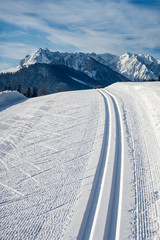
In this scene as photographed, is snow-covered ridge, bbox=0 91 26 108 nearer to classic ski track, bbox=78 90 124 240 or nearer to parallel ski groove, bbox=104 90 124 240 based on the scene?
classic ski track, bbox=78 90 124 240

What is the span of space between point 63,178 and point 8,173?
164 centimetres

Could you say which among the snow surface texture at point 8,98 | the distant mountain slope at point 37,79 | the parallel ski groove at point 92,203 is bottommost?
the parallel ski groove at point 92,203

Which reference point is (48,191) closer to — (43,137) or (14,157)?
(14,157)

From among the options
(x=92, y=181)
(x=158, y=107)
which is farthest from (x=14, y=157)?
(x=158, y=107)

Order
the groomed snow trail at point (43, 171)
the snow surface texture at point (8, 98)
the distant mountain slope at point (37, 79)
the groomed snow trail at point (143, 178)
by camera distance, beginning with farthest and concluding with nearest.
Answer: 1. the distant mountain slope at point (37, 79)
2. the snow surface texture at point (8, 98)
3. the groomed snow trail at point (43, 171)
4. the groomed snow trail at point (143, 178)

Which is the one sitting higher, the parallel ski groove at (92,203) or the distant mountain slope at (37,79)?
the distant mountain slope at (37,79)

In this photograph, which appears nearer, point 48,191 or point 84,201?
point 84,201

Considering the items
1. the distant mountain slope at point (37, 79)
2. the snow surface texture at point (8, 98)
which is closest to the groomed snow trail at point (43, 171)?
the snow surface texture at point (8, 98)

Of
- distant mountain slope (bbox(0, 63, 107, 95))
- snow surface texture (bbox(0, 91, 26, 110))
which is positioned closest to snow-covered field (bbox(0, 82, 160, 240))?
snow surface texture (bbox(0, 91, 26, 110))

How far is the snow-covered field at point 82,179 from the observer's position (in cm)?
354

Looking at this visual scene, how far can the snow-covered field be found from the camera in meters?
3.54

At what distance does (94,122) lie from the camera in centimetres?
852

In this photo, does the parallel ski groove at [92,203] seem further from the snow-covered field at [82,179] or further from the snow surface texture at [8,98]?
the snow surface texture at [8,98]

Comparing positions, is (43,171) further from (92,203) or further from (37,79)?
(37,79)
